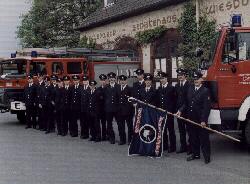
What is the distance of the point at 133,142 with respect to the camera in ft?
33.5

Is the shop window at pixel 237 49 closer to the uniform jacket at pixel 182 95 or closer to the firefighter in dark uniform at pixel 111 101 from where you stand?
the uniform jacket at pixel 182 95

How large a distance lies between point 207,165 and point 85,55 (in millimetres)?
10211

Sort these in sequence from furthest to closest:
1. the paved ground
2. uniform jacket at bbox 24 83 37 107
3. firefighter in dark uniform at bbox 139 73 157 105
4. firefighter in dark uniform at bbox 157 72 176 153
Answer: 1. uniform jacket at bbox 24 83 37 107
2. firefighter in dark uniform at bbox 139 73 157 105
3. firefighter in dark uniform at bbox 157 72 176 153
4. the paved ground

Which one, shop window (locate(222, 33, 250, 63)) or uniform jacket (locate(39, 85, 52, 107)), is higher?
shop window (locate(222, 33, 250, 63))

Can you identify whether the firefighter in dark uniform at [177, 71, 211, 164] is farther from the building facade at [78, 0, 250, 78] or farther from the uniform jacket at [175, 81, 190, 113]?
the building facade at [78, 0, 250, 78]

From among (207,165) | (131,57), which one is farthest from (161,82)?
(131,57)

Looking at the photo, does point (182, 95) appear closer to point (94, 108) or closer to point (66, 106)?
Result: point (94, 108)

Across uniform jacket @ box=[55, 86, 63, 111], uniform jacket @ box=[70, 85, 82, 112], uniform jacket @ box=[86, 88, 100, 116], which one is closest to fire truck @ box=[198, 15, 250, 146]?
uniform jacket @ box=[86, 88, 100, 116]

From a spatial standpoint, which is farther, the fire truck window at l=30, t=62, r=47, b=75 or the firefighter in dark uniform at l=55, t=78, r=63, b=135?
the fire truck window at l=30, t=62, r=47, b=75

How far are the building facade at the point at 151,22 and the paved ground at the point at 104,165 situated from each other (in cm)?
676

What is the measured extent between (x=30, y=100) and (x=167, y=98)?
5541 millimetres

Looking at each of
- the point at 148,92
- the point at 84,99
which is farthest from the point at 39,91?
the point at 148,92

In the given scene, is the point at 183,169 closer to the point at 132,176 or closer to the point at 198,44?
the point at 132,176

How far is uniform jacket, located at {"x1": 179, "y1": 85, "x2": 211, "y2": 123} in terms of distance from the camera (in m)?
9.41
